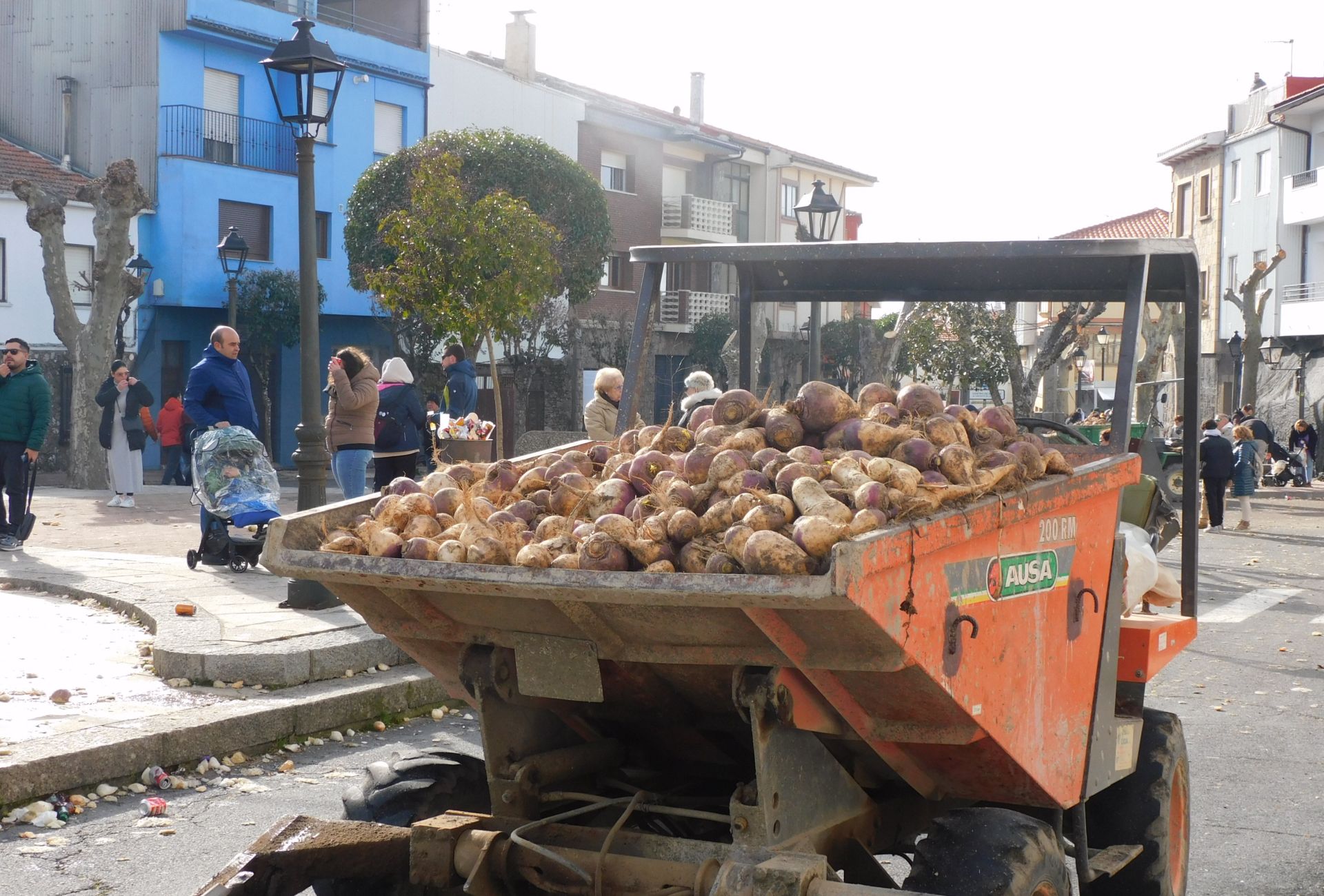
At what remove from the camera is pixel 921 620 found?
123 inches

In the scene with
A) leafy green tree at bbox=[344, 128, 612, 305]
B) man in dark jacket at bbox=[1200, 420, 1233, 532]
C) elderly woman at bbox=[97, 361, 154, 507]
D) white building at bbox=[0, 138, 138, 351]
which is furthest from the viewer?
leafy green tree at bbox=[344, 128, 612, 305]

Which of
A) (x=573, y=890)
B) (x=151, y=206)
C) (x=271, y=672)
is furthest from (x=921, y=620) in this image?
(x=151, y=206)

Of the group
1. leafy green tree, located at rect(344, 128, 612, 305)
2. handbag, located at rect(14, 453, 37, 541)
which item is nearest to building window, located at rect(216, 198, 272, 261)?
leafy green tree, located at rect(344, 128, 612, 305)

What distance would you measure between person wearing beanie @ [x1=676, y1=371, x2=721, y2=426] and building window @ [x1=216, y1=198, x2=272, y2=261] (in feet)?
92.4

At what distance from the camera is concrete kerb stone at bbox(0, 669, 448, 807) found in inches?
230

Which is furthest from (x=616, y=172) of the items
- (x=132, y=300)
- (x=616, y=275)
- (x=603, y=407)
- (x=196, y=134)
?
(x=603, y=407)

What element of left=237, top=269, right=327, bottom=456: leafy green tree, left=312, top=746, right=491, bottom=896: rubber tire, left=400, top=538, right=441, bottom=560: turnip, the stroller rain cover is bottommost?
left=312, top=746, right=491, bottom=896: rubber tire

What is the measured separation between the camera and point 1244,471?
21.8 m

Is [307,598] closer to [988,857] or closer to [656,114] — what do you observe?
[988,857]

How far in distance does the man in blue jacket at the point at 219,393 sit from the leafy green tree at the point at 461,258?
12712mm

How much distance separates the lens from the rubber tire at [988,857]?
327 cm

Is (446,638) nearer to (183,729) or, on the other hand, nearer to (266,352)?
(183,729)

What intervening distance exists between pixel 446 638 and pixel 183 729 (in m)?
3.35

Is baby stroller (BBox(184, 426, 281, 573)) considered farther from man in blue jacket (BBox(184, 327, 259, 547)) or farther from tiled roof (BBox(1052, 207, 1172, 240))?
tiled roof (BBox(1052, 207, 1172, 240))
